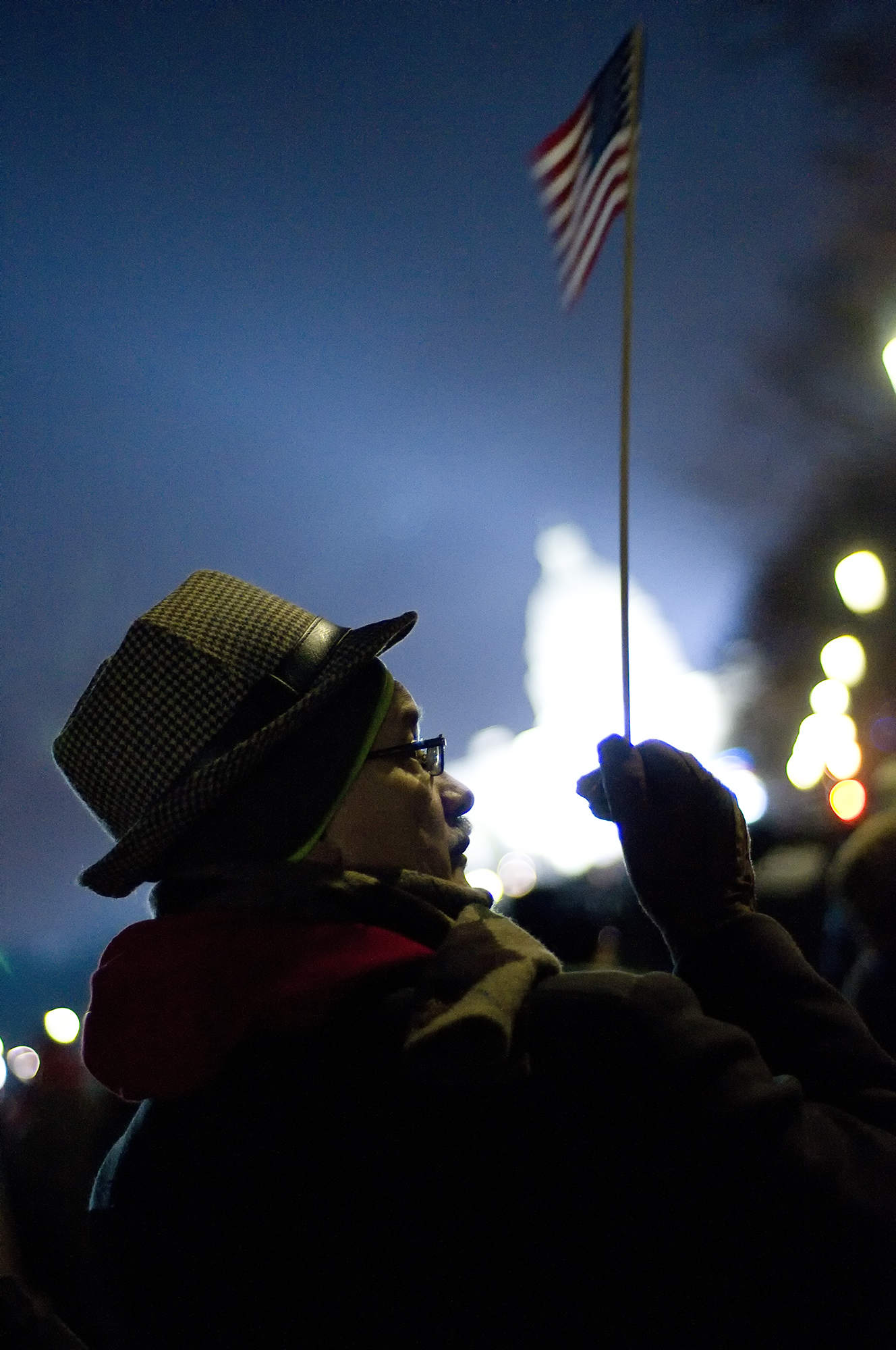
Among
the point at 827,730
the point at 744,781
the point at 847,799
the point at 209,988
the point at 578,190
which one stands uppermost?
the point at 578,190

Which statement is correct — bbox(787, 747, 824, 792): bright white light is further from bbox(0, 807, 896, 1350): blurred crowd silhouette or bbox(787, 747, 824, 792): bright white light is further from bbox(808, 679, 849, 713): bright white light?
bbox(0, 807, 896, 1350): blurred crowd silhouette

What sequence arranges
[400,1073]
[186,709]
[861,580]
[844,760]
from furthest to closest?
1. [844,760]
2. [861,580]
3. [186,709]
4. [400,1073]

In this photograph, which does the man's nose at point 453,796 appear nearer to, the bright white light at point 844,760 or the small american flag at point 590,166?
the small american flag at point 590,166

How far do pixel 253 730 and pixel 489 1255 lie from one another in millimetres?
921

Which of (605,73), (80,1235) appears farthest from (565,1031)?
(80,1235)

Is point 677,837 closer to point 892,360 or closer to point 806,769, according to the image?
point 892,360

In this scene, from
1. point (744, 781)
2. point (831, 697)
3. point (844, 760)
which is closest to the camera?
point (844, 760)

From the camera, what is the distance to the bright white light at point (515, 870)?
2823 cm

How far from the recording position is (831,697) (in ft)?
54.9

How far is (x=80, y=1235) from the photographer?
13.3 feet

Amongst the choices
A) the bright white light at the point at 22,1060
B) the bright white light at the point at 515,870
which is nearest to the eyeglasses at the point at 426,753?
the bright white light at the point at 22,1060

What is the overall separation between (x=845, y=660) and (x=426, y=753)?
→ 16.9 meters

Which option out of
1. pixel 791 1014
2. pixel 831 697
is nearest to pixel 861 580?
pixel 831 697

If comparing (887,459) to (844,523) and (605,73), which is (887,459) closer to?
(844,523)
